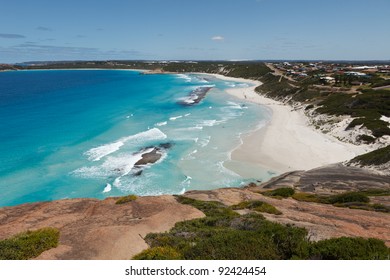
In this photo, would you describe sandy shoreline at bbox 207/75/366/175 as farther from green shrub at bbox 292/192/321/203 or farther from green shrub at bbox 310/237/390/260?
green shrub at bbox 310/237/390/260

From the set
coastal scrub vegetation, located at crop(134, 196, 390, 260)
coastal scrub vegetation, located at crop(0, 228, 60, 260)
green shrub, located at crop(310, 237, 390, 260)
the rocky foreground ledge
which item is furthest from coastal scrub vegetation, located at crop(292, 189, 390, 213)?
coastal scrub vegetation, located at crop(0, 228, 60, 260)

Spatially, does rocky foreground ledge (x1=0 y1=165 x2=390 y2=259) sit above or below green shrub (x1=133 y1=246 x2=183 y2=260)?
below

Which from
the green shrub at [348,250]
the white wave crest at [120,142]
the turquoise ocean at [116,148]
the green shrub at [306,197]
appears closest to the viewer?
the green shrub at [348,250]

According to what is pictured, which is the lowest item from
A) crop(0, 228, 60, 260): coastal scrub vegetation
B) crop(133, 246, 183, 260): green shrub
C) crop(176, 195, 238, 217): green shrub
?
crop(176, 195, 238, 217): green shrub

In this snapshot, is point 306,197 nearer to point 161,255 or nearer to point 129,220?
point 129,220

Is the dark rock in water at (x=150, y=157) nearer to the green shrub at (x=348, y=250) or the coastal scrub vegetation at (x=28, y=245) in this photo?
the coastal scrub vegetation at (x=28, y=245)

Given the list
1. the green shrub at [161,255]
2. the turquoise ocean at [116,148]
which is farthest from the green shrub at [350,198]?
the green shrub at [161,255]
